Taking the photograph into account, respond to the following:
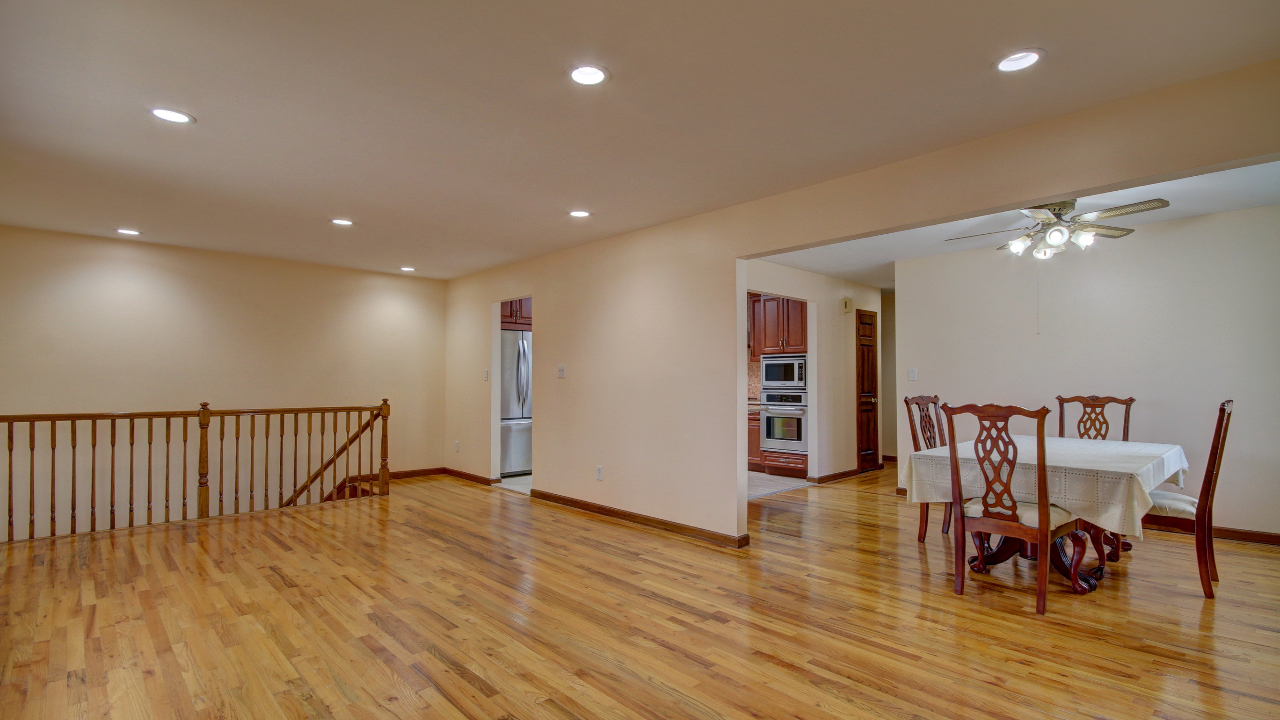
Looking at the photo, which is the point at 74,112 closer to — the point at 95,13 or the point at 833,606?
the point at 95,13

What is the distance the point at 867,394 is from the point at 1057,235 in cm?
420

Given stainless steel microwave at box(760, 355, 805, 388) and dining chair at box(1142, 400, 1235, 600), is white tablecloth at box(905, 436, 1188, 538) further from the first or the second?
stainless steel microwave at box(760, 355, 805, 388)

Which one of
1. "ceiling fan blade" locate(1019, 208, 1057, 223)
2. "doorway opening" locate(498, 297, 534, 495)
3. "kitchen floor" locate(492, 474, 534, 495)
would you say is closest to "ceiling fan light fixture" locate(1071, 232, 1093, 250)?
"ceiling fan blade" locate(1019, 208, 1057, 223)

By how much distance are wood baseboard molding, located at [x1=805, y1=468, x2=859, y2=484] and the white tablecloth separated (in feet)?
9.30

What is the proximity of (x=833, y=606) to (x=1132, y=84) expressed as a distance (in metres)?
2.75

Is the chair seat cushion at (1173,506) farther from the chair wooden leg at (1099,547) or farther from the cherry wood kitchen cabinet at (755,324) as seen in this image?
the cherry wood kitchen cabinet at (755,324)

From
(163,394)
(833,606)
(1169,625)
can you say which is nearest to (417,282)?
(163,394)

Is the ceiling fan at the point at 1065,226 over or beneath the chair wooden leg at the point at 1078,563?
over

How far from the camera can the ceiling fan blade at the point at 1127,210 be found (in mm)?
3327

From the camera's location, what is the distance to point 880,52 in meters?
2.23

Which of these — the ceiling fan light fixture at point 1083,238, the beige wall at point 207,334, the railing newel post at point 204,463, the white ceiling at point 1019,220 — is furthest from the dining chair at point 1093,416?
the railing newel post at point 204,463

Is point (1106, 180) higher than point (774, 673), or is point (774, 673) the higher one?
point (1106, 180)

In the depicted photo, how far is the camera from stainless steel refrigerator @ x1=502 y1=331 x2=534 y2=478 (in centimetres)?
714

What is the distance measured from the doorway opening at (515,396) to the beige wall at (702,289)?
11.6 inches
